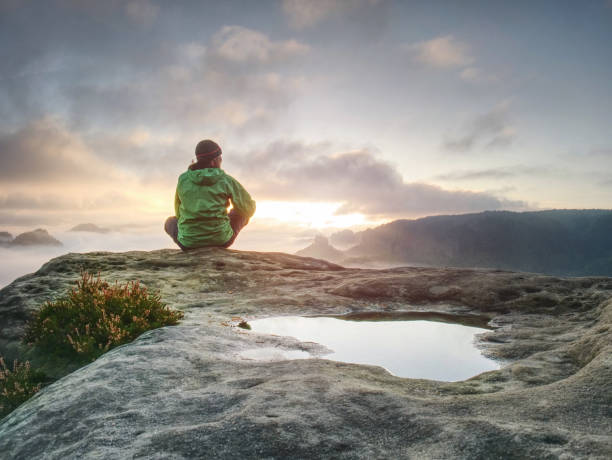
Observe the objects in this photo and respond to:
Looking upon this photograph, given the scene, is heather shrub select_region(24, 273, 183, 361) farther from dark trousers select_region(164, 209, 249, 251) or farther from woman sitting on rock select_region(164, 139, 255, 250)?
dark trousers select_region(164, 209, 249, 251)

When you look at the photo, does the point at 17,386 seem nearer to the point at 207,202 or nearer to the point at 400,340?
the point at 400,340

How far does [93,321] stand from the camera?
5352 millimetres

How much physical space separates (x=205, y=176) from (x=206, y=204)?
2.96 feet

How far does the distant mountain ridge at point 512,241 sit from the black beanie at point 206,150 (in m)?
93.3

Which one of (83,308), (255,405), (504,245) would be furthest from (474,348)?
(504,245)

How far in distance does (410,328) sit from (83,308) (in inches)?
194

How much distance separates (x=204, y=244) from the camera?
40.2ft

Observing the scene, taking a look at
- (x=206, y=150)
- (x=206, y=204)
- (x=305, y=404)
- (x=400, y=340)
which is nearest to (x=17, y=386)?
(x=305, y=404)

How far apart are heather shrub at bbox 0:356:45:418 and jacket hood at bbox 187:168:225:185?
288 inches

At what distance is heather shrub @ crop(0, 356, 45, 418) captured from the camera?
454cm

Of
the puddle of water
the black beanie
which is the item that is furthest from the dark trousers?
the puddle of water

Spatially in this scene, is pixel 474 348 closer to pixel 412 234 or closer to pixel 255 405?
pixel 255 405

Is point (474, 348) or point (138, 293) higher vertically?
point (138, 293)

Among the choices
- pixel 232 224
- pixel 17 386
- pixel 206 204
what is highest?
pixel 206 204
